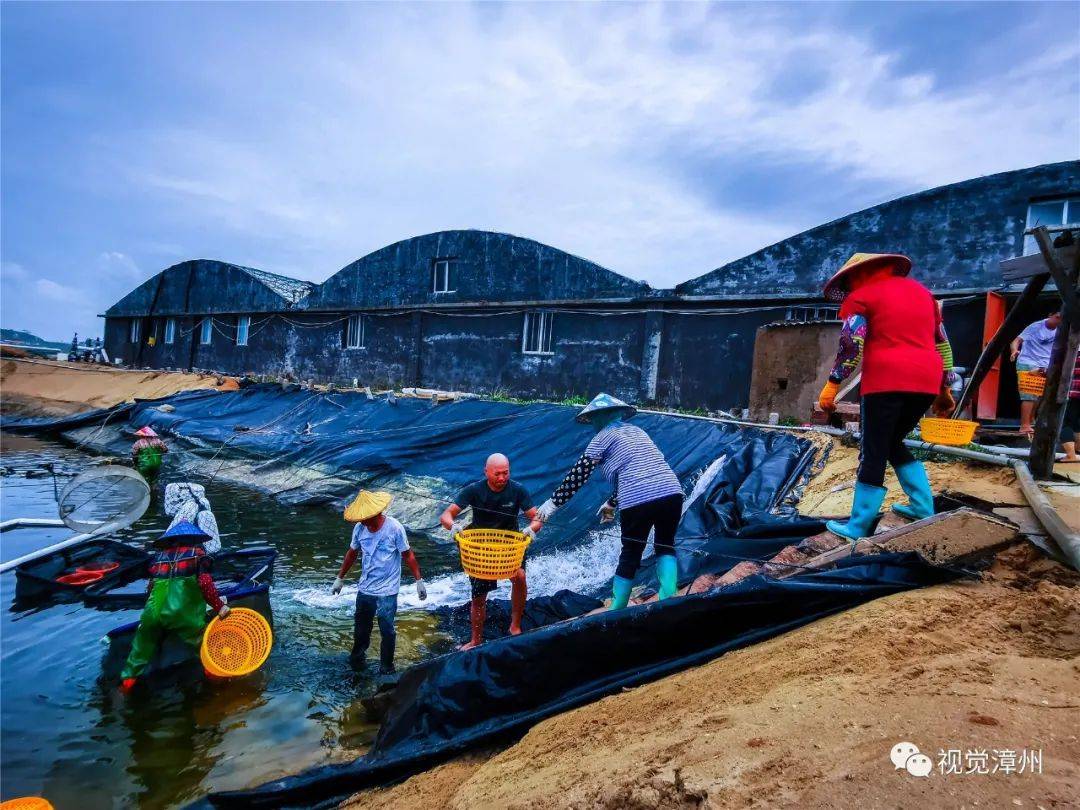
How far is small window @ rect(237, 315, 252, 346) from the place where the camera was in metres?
26.0

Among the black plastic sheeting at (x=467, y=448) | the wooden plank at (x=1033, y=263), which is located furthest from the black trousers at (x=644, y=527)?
the wooden plank at (x=1033, y=263)

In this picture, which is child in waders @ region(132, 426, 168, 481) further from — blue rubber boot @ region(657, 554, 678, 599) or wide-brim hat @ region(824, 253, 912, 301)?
wide-brim hat @ region(824, 253, 912, 301)

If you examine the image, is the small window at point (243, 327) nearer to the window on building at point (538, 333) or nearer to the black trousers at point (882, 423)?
the window on building at point (538, 333)

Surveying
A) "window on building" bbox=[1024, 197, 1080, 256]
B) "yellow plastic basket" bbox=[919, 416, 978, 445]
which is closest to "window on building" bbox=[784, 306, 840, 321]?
"window on building" bbox=[1024, 197, 1080, 256]

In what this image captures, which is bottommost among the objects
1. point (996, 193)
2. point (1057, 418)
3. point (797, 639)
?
point (797, 639)

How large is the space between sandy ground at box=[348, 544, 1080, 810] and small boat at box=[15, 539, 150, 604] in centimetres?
503

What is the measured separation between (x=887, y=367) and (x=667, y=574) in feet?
6.36

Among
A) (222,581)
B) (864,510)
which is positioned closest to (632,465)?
(864,510)

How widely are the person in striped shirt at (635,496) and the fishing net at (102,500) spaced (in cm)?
Answer: 299

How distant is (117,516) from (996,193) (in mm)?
13807

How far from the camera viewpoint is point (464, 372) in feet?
62.4

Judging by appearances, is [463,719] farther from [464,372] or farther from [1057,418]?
[464,372]

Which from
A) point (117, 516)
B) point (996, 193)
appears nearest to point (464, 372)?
point (996, 193)

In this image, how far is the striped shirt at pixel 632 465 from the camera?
462 centimetres
